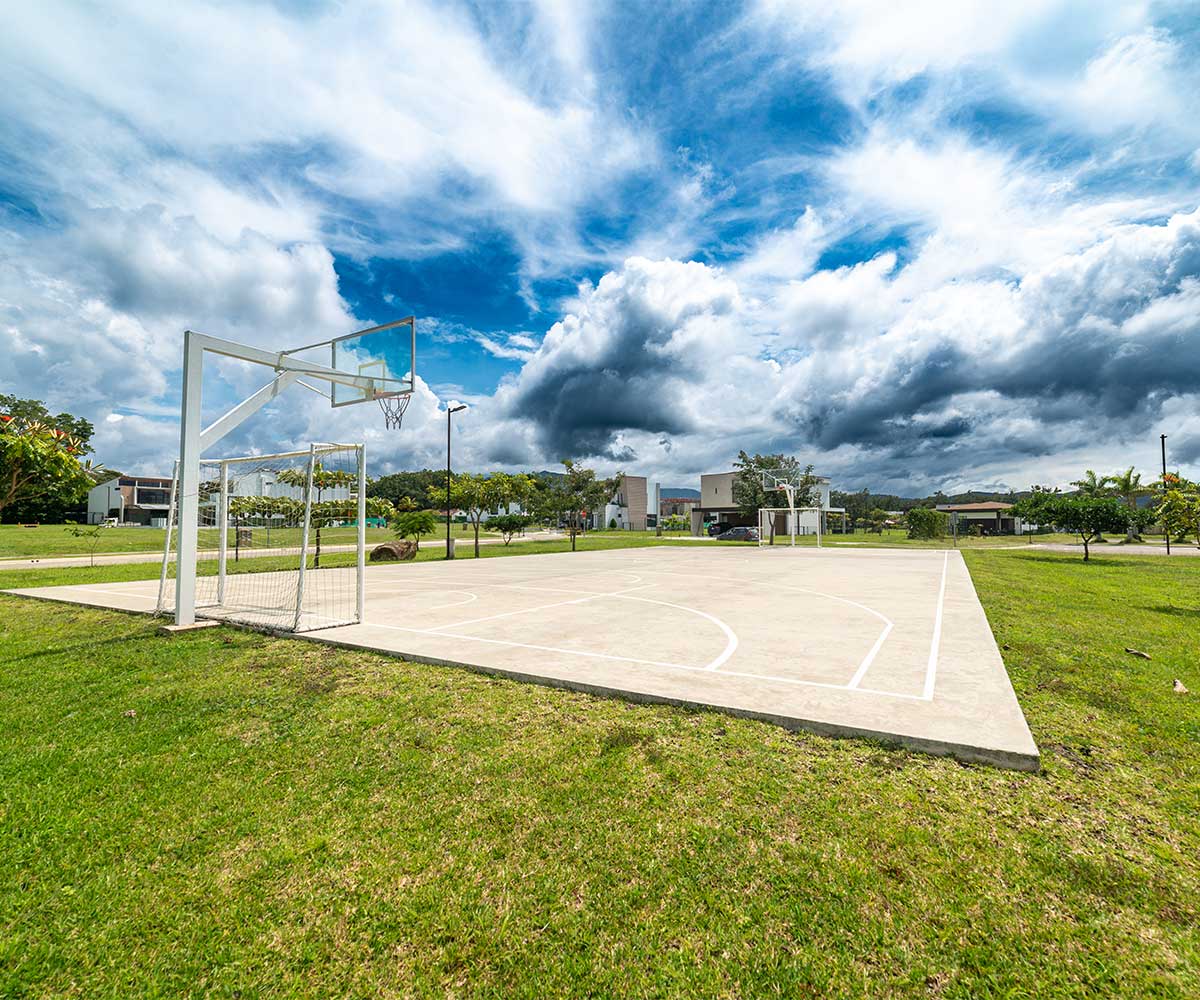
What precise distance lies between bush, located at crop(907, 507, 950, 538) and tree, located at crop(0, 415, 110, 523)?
54.6 m

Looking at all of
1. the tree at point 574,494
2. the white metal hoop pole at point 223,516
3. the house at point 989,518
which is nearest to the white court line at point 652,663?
the white metal hoop pole at point 223,516

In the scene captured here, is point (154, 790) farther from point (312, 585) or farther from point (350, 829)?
point (312, 585)

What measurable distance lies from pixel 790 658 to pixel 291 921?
18.0ft

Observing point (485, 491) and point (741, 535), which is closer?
point (485, 491)

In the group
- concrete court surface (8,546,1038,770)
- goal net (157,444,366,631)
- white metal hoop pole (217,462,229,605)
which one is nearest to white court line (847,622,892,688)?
concrete court surface (8,546,1038,770)

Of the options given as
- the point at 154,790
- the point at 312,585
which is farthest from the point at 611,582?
the point at 154,790

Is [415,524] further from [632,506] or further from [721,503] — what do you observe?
[632,506]

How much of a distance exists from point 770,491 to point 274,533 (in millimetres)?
35115

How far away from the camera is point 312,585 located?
1434 cm

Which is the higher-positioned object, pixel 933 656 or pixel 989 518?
pixel 989 518

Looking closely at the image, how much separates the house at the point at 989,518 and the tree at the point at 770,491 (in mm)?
31998

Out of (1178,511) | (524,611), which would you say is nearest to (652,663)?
(524,611)

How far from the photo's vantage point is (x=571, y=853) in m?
2.92

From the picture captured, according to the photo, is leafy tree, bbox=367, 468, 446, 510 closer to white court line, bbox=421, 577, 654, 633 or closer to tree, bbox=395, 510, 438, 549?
tree, bbox=395, 510, 438, 549
